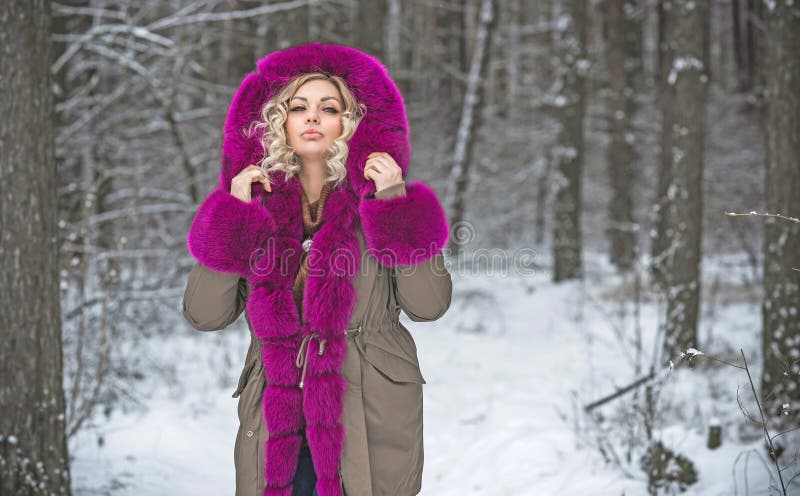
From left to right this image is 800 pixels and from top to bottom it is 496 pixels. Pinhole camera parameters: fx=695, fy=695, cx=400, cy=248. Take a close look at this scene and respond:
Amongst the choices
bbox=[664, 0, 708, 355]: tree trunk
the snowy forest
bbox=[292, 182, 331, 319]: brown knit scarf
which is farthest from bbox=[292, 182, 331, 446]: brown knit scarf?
bbox=[664, 0, 708, 355]: tree trunk

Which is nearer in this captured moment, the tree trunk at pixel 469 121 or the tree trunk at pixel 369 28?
the tree trunk at pixel 369 28

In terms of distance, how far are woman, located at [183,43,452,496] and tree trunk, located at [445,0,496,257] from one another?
1020 cm

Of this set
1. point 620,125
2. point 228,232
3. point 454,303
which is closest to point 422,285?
point 228,232

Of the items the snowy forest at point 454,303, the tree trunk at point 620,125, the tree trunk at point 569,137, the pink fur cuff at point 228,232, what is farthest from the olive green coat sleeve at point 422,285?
the tree trunk at point 620,125

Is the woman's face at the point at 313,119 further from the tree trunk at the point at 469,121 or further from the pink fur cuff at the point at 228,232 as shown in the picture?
the tree trunk at the point at 469,121

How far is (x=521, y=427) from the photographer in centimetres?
548

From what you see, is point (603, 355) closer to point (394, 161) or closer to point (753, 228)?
point (394, 161)

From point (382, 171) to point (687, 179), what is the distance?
508 cm

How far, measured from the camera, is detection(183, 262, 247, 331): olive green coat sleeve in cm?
251

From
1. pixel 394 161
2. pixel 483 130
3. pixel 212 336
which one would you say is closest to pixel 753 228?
pixel 483 130

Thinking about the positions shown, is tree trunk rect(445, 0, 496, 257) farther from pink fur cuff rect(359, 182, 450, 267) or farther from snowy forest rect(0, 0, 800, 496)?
pink fur cuff rect(359, 182, 450, 267)

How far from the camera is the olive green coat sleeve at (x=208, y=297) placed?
2510mm

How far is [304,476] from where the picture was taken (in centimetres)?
261

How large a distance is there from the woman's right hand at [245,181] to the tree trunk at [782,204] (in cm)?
410
